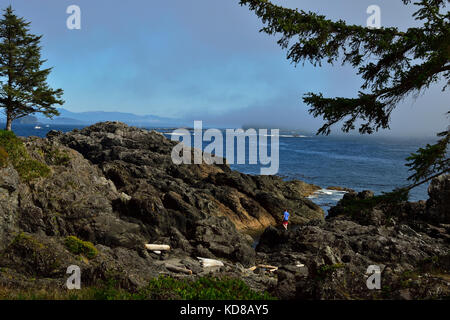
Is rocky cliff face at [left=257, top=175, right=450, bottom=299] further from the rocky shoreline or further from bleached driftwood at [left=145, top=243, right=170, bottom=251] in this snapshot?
bleached driftwood at [left=145, top=243, right=170, bottom=251]

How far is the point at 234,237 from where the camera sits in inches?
827

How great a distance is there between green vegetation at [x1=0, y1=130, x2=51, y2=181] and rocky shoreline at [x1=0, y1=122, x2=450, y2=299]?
43 cm

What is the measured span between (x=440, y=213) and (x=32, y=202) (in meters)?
28.9

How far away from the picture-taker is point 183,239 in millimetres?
19781

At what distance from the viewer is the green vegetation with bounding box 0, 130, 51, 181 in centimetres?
1821

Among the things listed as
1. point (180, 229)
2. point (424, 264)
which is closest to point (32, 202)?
point (180, 229)

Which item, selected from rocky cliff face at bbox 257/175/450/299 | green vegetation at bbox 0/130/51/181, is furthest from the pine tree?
rocky cliff face at bbox 257/175/450/299

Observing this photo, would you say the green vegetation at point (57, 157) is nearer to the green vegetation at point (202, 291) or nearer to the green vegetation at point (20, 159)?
the green vegetation at point (20, 159)

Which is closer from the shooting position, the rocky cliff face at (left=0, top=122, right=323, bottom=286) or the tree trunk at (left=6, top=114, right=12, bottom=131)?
the rocky cliff face at (left=0, top=122, right=323, bottom=286)

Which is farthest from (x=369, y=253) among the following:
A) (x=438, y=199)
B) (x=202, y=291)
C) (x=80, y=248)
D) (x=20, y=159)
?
(x=20, y=159)

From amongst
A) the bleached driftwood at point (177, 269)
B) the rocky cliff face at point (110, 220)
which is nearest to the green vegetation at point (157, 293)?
the rocky cliff face at point (110, 220)
